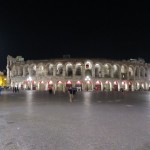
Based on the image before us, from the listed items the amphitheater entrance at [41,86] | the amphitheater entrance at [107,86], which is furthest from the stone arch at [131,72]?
the amphitheater entrance at [41,86]

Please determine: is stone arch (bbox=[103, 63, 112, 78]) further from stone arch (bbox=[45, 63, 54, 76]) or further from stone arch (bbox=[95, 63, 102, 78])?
stone arch (bbox=[45, 63, 54, 76])

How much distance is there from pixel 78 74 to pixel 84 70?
10.8 feet

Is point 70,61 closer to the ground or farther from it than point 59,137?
farther from it

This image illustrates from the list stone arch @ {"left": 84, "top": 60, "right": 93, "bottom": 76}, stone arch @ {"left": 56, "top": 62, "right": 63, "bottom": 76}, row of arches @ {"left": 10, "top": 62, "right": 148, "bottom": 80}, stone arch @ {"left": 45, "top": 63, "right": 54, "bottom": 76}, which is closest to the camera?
stone arch @ {"left": 84, "top": 60, "right": 93, "bottom": 76}

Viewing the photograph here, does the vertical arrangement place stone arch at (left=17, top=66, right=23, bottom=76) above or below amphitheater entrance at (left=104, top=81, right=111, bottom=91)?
above

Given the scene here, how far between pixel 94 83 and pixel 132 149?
246ft

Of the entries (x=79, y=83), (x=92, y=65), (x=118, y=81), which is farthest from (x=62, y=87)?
(x=118, y=81)

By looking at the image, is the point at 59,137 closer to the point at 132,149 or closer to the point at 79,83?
the point at 132,149

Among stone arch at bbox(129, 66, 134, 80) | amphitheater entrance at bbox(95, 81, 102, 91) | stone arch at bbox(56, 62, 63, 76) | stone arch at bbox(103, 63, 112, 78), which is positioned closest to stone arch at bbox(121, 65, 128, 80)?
stone arch at bbox(129, 66, 134, 80)

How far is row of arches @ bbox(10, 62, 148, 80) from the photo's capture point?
81125 mm

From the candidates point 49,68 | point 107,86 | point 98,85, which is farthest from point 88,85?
point 49,68

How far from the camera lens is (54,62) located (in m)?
81.8

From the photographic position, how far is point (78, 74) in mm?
82438

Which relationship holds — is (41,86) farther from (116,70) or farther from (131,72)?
(131,72)
